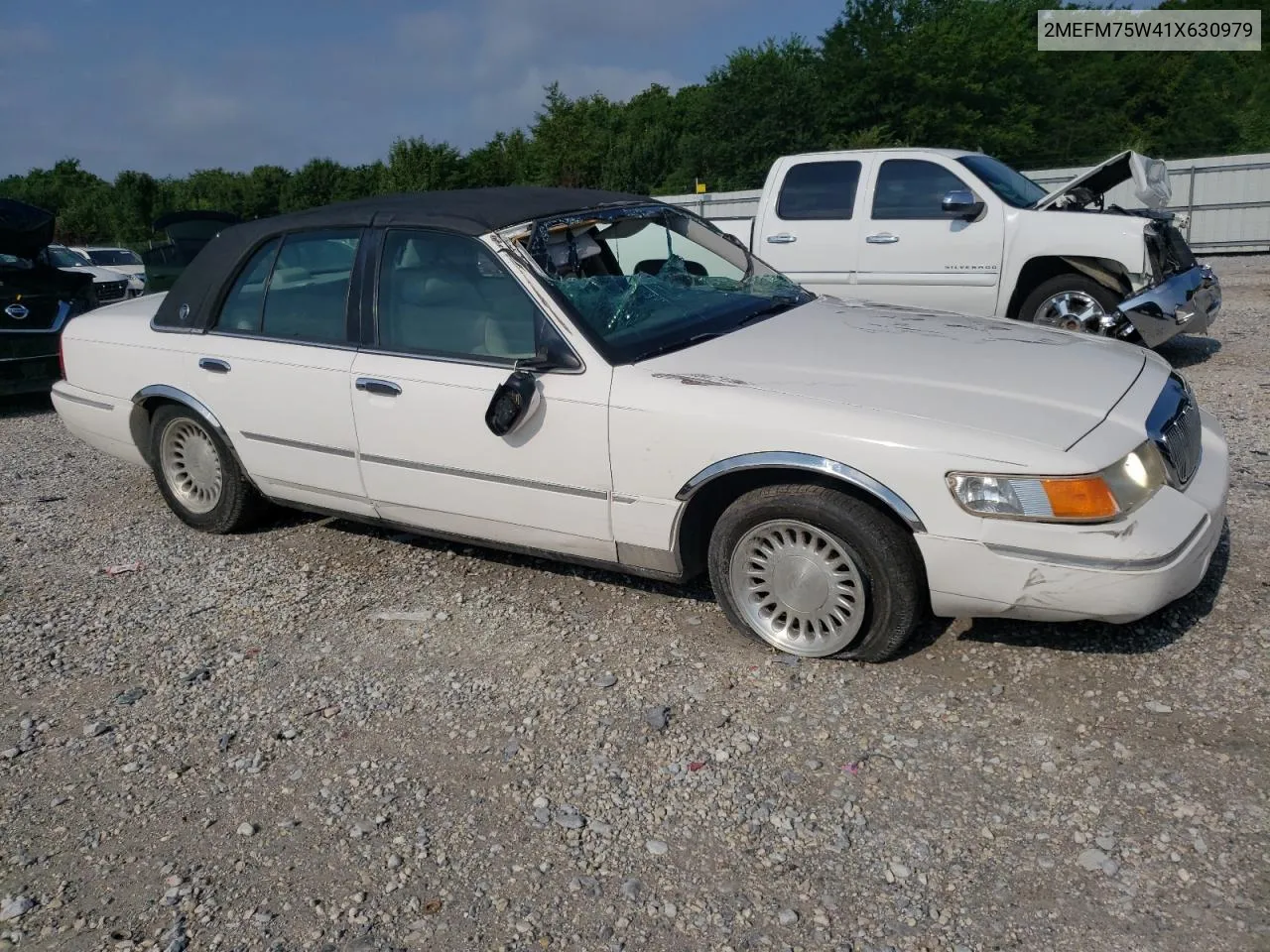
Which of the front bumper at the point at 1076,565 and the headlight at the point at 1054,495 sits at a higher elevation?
the headlight at the point at 1054,495

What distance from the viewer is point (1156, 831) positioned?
9.32 feet

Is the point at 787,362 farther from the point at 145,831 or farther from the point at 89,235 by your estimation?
the point at 89,235

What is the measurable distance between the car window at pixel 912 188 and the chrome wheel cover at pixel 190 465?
5.91 m

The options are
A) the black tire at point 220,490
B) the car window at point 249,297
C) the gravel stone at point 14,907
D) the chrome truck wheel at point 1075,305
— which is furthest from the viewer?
the chrome truck wheel at point 1075,305

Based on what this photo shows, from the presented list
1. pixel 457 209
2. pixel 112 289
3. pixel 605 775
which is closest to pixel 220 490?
pixel 457 209

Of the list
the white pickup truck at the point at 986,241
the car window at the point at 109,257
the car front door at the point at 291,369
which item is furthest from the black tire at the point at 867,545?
the car window at the point at 109,257

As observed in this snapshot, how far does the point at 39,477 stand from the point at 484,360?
4.45m

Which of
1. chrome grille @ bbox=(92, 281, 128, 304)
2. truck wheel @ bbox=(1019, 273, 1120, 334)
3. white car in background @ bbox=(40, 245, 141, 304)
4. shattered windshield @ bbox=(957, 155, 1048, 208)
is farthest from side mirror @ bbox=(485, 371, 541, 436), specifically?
chrome grille @ bbox=(92, 281, 128, 304)

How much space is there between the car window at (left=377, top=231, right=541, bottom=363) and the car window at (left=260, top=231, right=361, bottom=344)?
0.24 m

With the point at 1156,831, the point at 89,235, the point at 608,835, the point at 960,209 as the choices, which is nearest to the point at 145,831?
the point at 608,835

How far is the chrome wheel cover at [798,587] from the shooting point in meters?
3.68

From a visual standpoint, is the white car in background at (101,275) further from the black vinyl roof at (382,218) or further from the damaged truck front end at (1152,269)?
the damaged truck front end at (1152,269)

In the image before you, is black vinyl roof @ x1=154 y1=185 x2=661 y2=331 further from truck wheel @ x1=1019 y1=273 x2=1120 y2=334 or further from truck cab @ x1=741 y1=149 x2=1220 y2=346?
truck wheel @ x1=1019 y1=273 x2=1120 y2=334

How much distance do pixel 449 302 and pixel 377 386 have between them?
18.0 inches
